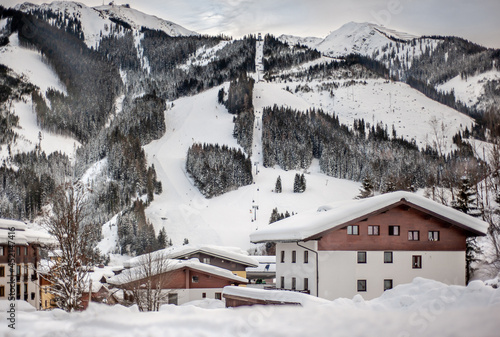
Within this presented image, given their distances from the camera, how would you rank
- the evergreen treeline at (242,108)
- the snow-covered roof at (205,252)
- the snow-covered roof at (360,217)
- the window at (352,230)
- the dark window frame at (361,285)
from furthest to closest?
the evergreen treeline at (242,108)
the snow-covered roof at (205,252)
the window at (352,230)
the dark window frame at (361,285)
the snow-covered roof at (360,217)

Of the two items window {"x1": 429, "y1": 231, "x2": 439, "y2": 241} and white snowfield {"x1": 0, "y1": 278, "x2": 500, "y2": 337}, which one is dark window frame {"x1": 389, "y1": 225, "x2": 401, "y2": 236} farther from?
white snowfield {"x1": 0, "y1": 278, "x2": 500, "y2": 337}

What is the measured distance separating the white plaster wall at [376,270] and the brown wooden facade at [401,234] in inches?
11.7

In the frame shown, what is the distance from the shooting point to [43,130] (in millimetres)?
191375

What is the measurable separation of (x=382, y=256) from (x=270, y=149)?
10796 cm

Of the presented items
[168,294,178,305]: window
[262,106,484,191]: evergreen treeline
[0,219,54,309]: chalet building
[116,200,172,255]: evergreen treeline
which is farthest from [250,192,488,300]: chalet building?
[262,106,484,191]: evergreen treeline

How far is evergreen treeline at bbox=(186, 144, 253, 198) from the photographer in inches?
4483

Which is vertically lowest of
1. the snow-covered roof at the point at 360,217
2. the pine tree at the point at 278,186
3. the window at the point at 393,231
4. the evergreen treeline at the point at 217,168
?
the window at the point at 393,231

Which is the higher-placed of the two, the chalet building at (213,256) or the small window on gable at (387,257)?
the small window on gable at (387,257)

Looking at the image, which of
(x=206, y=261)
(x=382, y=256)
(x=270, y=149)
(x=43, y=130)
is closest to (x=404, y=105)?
(x=270, y=149)

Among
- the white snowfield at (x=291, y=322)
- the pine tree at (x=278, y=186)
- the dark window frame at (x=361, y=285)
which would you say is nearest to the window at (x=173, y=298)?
the dark window frame at (x=361, y=285)

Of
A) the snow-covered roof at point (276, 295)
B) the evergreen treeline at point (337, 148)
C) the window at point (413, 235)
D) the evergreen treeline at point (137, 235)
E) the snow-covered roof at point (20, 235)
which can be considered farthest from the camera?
the evergreen treeline at point (337, 148)

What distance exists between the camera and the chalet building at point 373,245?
24.3 m

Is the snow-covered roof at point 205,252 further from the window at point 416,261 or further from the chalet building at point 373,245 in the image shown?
the window at point 416,261

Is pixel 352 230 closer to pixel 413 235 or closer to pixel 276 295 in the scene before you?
pixel 413 235
